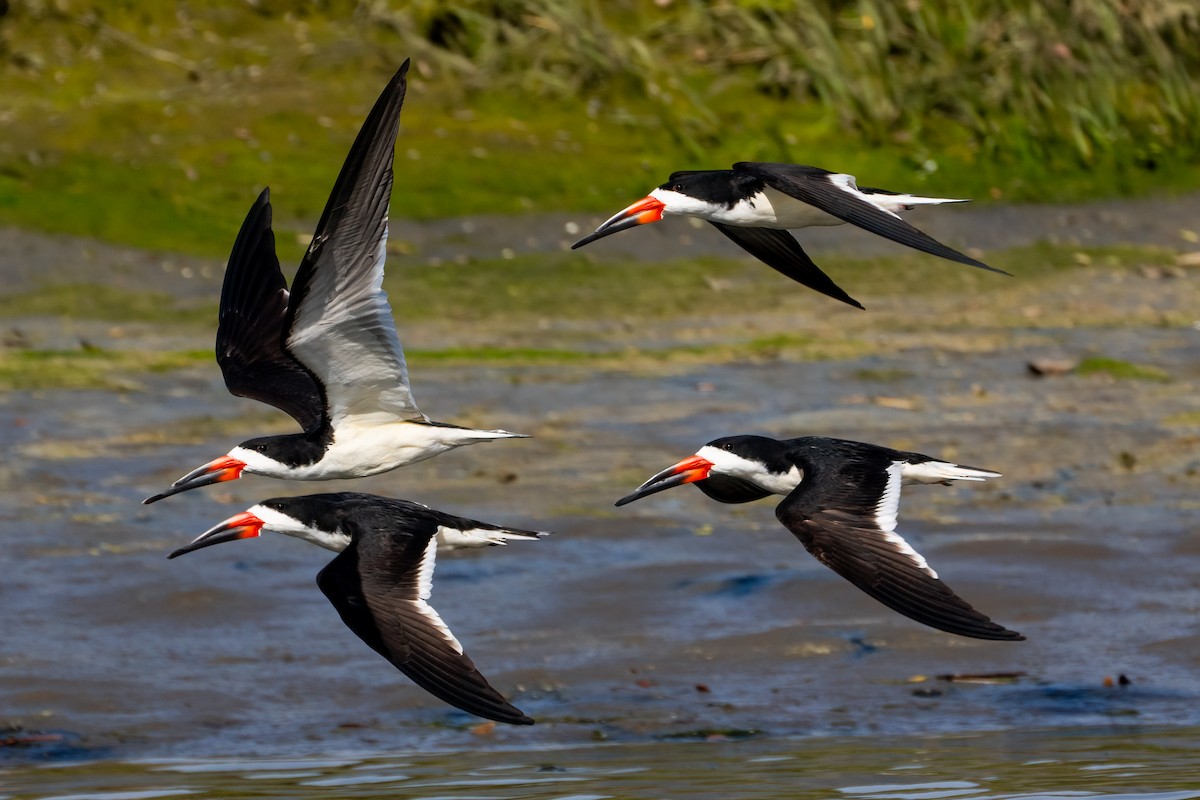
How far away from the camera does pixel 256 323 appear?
7633 millimetres

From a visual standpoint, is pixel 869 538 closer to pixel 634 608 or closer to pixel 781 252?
pixel 781 252

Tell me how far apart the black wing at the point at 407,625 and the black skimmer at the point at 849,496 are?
615mm

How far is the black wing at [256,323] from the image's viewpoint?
24.2 ft

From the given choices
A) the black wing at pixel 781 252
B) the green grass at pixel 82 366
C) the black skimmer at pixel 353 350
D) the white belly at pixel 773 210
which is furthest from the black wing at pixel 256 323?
the green grass at pixel 82 366

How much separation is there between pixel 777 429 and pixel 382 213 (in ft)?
21.1

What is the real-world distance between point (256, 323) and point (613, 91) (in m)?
10.5

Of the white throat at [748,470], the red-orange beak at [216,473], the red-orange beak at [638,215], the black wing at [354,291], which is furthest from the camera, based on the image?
the red-orange beak at [216,473]

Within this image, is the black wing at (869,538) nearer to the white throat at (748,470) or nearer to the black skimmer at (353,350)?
the white throat at (748,470)

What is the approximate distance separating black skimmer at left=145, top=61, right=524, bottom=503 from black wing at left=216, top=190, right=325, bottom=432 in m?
0.83

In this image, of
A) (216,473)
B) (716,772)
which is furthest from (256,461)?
(716,772)

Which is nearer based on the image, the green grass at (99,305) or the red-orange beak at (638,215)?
the red-orange beak at (638,215)

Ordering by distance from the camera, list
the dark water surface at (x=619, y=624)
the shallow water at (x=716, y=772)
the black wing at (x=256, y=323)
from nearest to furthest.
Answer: the black wing at (x=256, y=323)
the shallow water at (x=716, y=772)
the dark water surface at (x=619, y=624)

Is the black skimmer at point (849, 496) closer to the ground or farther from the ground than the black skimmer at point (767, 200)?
closer to the ground

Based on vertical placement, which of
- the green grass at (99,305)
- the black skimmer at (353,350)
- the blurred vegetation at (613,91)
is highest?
the blurred vegetation at (613,91)
